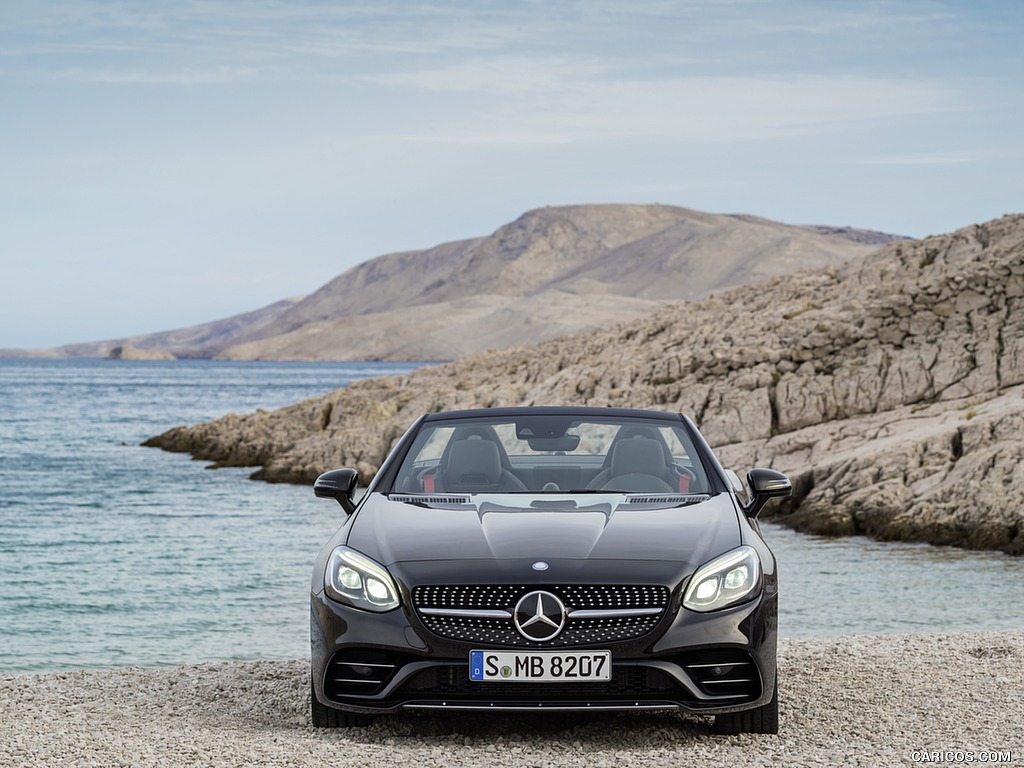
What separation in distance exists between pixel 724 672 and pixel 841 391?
20039 mm

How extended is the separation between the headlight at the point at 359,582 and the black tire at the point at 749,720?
5.20 feet

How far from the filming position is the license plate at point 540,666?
5168 mm

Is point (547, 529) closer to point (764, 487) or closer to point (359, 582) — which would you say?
point (359, 582)

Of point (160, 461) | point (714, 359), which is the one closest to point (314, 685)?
point (714, 359)

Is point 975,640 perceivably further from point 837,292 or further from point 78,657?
point 837,292

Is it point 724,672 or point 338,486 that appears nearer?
point 724,672

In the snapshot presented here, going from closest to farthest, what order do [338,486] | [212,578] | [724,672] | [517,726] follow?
[724,672] → [517,726] → [338,486] → [212,578]

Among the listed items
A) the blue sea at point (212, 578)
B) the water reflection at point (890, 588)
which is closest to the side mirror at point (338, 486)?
the blue sea at point (212, 578)

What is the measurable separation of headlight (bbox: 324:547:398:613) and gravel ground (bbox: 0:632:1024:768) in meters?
0.62

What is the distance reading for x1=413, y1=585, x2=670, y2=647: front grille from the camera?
520cm

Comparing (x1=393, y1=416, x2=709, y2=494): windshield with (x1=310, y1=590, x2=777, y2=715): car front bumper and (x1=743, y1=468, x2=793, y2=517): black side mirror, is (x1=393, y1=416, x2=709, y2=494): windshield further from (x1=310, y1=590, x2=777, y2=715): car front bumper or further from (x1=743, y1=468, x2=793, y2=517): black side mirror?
(x1=310, y1=590, x2=777, y2=715): car front bumper

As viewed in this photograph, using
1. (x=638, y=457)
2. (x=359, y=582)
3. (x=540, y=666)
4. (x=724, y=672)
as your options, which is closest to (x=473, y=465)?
(x=638, y=457)

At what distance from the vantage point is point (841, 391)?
966 inches

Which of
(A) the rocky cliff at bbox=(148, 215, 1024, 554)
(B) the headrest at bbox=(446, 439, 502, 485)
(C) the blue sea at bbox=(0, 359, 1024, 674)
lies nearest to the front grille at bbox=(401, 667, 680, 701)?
(B) the headrest at bbox=(446, 439, 502, 485)
